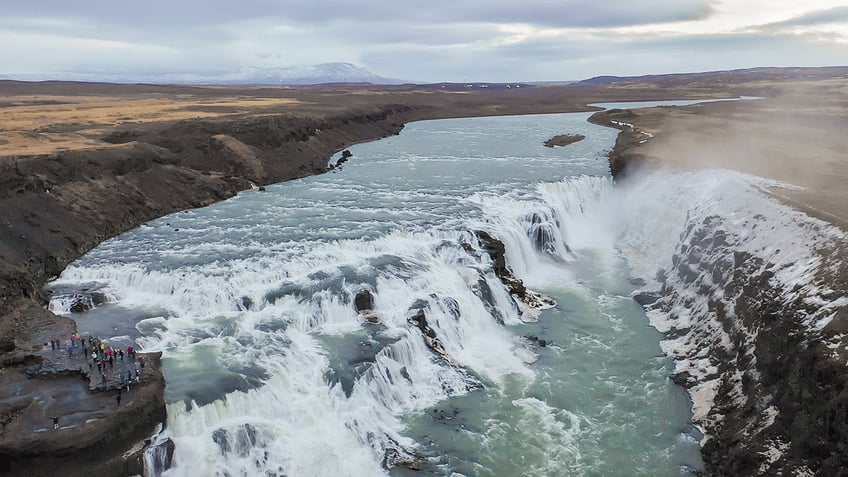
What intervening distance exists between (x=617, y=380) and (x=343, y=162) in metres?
34.9

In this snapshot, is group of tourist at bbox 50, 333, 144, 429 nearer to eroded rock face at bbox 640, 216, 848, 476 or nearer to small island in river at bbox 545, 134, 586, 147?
eroded rock face at bbox 640, 216, 848, 476

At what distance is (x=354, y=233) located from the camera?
2752cm

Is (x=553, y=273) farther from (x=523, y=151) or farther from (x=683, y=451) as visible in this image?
(x=523, y=151)

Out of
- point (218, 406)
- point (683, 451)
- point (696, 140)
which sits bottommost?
point (683, 451)

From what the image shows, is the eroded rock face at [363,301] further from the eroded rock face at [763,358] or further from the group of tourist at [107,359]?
the eroded rock face at [763,358]

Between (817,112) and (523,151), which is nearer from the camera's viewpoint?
(523,151)

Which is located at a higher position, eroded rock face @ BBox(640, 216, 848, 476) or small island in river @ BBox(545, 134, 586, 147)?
small island in river @ BBox(545, 134, 586, 147)

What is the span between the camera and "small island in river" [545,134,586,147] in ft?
194

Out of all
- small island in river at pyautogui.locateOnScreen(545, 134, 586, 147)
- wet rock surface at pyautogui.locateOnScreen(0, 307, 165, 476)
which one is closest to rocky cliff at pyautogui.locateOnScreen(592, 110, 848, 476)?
wet rock surface at pyautogui.locateOnScreen(0, 307, 165, 476)

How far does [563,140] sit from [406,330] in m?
45.6

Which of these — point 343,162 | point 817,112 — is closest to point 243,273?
point 343,162

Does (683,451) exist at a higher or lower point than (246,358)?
lower

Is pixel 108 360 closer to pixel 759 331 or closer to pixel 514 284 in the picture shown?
pixel 514 284

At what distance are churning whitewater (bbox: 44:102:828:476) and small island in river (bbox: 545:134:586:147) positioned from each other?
2296 cm
